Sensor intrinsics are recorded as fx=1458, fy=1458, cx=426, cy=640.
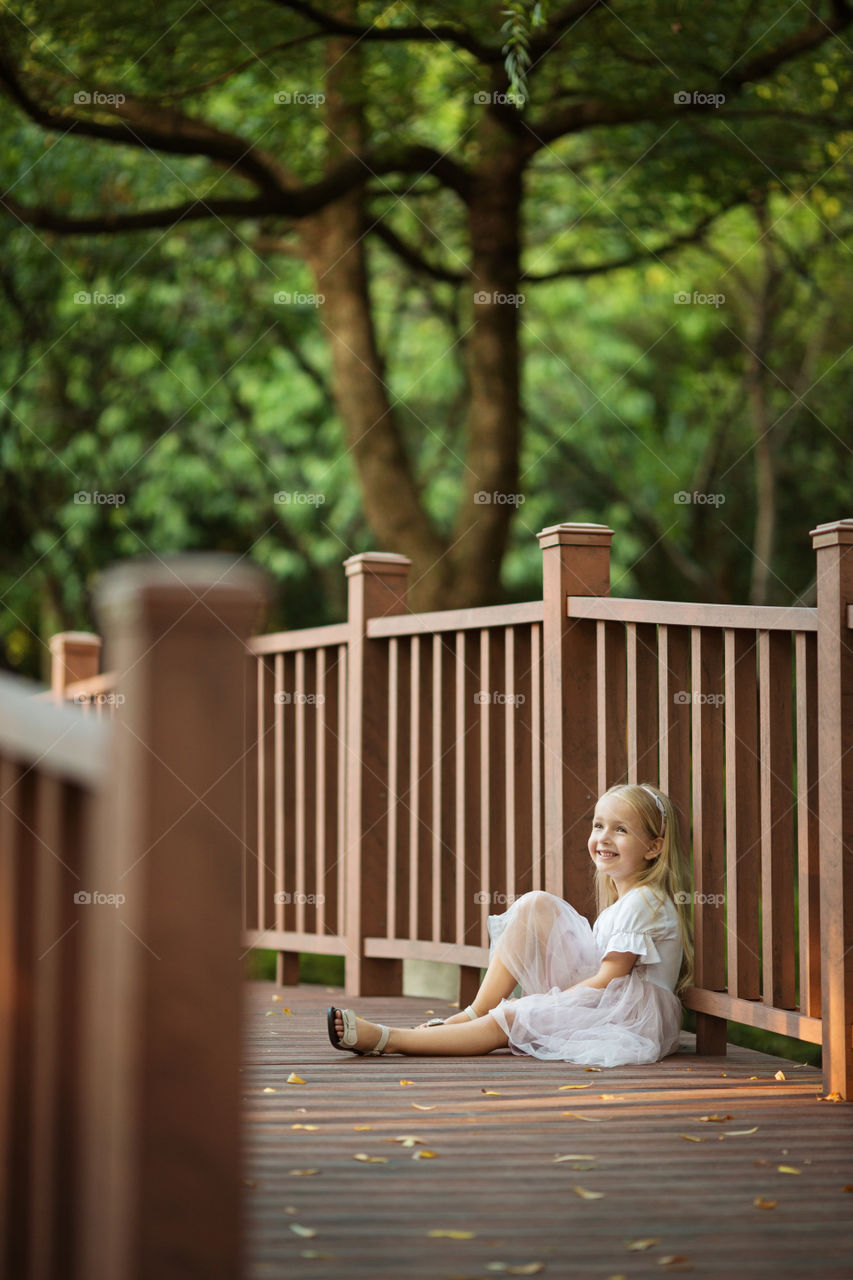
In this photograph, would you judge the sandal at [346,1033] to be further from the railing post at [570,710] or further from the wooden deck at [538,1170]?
the railing post at [570,710]

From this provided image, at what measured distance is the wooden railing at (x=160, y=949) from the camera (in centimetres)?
145

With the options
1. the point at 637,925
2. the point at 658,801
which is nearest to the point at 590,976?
the point at 637,925

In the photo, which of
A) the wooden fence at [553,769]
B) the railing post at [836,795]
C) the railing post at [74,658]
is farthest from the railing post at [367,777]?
the railing post at [74,658]

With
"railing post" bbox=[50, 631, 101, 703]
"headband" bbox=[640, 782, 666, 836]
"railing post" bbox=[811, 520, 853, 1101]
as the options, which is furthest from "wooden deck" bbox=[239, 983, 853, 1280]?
"railing post" bbox=[50, 631, 101, 703]

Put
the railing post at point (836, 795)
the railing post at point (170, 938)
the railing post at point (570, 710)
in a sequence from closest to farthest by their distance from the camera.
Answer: the railing post at point (170, 938) < the railing post at point (836, 795) < the railing post at point (570, 710)

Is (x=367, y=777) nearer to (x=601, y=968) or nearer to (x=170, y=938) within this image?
(x=601, y=968)

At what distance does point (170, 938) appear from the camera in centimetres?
149

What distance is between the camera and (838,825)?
3182 mm

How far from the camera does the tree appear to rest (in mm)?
7016

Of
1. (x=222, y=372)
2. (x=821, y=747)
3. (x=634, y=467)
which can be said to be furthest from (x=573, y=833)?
(x=634, y=467)

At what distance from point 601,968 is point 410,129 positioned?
638 cm

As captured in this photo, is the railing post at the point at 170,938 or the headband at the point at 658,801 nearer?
the railing post at the point at 170,938

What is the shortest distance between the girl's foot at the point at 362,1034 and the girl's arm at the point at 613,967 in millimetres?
511

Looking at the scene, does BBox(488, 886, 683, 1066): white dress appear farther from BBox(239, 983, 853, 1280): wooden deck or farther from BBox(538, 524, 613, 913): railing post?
BBox(538, 524, 613, 913): railing post
